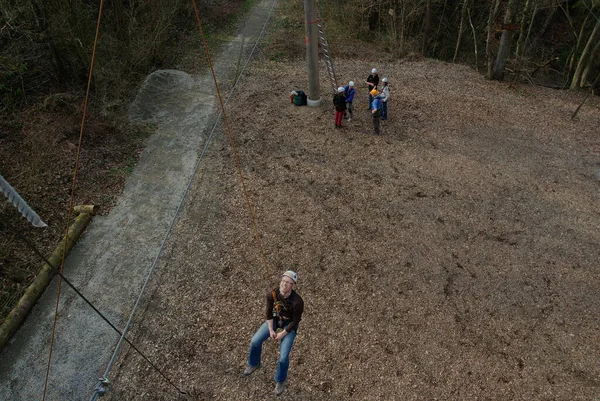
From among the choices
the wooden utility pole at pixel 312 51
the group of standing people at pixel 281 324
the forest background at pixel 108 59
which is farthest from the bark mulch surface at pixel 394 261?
the forest background at pixel 108 59

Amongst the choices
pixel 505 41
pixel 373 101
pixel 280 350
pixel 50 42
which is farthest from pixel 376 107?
pixel 50 42

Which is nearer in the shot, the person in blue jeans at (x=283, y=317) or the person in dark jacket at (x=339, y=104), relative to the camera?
the person in blue jeans at (x=283, y=317)

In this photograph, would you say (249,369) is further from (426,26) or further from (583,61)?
(426,26)

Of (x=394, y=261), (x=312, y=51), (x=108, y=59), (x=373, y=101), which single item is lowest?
(x=394, y=261)

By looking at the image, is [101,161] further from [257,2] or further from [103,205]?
[257,2]

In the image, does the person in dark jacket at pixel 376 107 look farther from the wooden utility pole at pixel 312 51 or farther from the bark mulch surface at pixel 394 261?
the wooden utility pole at pixel 312 51
